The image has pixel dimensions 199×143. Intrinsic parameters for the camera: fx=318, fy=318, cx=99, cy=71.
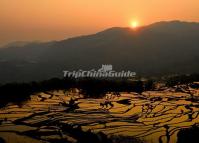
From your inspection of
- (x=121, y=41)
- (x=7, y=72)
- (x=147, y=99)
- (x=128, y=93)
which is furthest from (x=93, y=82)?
(x=121, y=41)

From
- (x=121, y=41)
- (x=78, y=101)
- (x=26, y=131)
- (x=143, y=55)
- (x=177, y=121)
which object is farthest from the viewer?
(x=121, y=41)

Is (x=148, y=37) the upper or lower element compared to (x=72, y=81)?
upper

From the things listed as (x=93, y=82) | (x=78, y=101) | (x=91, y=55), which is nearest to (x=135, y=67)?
(x=91, y=55)

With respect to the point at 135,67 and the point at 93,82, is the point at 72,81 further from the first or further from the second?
the point at 135,67

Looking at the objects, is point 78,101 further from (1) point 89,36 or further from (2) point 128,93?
(1) point 89,36

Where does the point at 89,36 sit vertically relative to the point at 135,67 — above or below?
above

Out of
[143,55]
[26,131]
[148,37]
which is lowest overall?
[26,131]

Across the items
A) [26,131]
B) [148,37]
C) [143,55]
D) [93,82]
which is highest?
[148,37]

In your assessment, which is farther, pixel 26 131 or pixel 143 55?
pixel 143 55

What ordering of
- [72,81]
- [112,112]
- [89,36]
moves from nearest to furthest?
1. [112,112]
2. [72,81]
3. [89,36]
